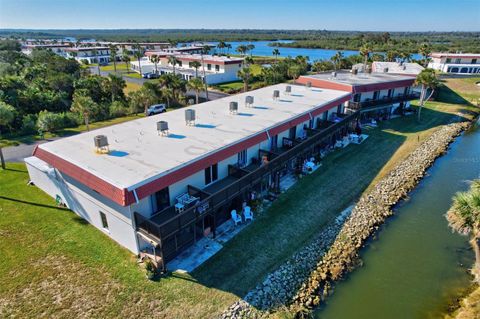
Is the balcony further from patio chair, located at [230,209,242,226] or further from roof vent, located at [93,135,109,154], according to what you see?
roof vent, located at [93,135,109,154]

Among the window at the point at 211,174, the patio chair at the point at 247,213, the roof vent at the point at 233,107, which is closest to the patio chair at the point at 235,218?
the patio chair at the point at 247,213

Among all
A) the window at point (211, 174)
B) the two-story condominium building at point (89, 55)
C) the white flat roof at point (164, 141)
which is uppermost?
the two-story condominium building at point (89, 55)

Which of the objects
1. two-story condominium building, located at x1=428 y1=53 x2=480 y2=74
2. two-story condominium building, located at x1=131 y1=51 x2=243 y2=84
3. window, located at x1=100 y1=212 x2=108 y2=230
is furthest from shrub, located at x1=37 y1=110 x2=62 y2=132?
two-story condominium building, located at x1=428 y1=53 x2=480 y2=74

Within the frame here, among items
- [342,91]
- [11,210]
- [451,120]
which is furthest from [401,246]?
[451,120]

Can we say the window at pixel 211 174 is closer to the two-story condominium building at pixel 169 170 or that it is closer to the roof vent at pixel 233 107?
the two-story condominium building at pixel 169 170

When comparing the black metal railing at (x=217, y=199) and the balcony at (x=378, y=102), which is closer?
the black metal railing at (x=217, y=199)
